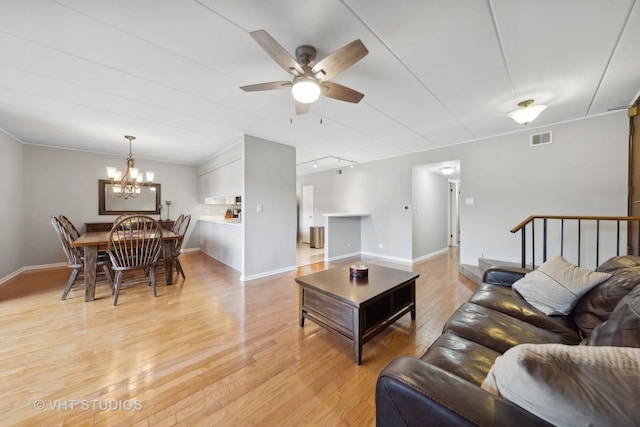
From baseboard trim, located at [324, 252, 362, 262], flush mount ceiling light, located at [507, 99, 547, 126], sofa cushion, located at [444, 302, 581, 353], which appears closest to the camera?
sofa cushion, located at [444, 302, 581, 353]

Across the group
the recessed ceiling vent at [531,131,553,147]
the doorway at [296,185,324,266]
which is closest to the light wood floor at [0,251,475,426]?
the recessed ceiling vent at [531,131,553,147]

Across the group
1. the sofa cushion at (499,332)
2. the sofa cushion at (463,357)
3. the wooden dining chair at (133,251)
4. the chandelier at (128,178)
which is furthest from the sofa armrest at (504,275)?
the chandelier at (128,178)

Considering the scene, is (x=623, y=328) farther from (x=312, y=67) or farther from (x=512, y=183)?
(x=512, y=183)

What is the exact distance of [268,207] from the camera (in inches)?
156

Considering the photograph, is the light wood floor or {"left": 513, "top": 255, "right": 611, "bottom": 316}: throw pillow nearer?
the light wood floor

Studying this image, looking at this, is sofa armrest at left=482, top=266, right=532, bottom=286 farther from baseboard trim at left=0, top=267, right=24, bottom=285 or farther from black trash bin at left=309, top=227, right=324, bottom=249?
baseboard trim at left=0, top=267, right=24, bottom=285

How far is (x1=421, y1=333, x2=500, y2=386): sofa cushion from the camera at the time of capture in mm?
996

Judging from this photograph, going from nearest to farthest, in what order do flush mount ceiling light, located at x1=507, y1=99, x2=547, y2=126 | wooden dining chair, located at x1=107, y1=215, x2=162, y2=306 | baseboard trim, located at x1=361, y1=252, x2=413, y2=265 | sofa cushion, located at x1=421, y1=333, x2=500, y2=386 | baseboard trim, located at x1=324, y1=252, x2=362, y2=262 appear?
sofa cushion, located at x1=421, y1=333, x2=500, y2=386 → flush mount ceiling light, located at x1=507, y1=99, x2=547, y2=126 → wooden dining chair, located at x1=107, y1=215, x2=162, y2=306 → baseboard trim, located at x1=361, y1=252, x2=413, y2=265 → baseboard trim, located at x1=324, y1=252, x2=362, y2=262

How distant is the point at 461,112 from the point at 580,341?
2.63 m

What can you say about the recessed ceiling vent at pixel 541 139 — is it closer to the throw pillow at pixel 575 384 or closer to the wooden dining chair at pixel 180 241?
the throw pillow at pixel 575 384

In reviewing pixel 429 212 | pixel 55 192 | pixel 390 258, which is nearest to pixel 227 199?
pixel 55 192

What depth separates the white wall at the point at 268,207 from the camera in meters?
3.69

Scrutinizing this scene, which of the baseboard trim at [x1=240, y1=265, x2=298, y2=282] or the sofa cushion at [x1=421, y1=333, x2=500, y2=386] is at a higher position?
the sofa cushion at [x1=421, y1=333, x2=500, y2=386]

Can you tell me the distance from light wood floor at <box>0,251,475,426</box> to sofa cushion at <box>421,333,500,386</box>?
54 cm
